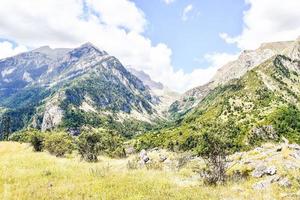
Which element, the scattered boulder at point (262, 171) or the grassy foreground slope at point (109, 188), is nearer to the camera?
the grassy foreground slope at point (109, 188)

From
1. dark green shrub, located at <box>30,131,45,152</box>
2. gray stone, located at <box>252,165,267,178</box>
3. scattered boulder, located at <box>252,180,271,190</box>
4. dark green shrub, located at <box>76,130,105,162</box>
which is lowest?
scattered boulder, located at <box>252,180,271,190</box>

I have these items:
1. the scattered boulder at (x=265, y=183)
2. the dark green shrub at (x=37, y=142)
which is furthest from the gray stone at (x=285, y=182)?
the dark green shrub at (x=37, y=142)

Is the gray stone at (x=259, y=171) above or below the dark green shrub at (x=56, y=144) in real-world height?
below

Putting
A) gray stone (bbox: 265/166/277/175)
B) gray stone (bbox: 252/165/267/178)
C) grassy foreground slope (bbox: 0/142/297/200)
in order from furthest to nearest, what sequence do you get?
gray stone (bbox: 252/165/267/178) → gray stone (bbox: 265/166/277/175) → grassy foreground slope (bbox: 0/142/297/200)

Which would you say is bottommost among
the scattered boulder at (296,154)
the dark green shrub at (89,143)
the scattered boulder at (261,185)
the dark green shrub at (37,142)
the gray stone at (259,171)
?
the scattered boulder at (261,185)

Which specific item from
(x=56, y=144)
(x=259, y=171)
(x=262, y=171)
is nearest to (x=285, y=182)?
(x=262, y=171)

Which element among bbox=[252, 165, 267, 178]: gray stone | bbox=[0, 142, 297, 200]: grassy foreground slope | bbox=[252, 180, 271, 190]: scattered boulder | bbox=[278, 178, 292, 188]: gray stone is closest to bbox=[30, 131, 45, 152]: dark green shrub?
bbox=[0, 142, 297, 200]: grassy foreground slope

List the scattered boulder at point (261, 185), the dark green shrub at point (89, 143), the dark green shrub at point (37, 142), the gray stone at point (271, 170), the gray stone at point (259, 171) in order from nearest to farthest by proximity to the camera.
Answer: the scattered boulder at point (261, 185)
the gray stone at point (271, 170)
the gray stone at point (259, 171)
the dark green shrub at point (89, 143)
the dark green shrub at point (37, 142)

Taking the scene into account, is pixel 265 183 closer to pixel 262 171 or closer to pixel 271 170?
pixel 271 170

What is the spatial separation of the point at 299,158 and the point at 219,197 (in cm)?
1402

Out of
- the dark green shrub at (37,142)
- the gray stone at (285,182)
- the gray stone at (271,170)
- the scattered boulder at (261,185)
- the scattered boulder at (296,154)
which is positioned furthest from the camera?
the dark green shrub at (37,142)

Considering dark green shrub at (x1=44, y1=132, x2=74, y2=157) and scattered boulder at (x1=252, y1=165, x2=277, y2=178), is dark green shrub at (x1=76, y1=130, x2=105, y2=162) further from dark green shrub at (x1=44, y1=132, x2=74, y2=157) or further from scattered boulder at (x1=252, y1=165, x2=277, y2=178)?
scattered boulder at (x1=252, y1=165, x2=277, y2=178)

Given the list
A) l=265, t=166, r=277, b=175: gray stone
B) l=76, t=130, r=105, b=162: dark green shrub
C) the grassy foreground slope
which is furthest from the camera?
l=76, t=130, r=105, b=162: dark green shrub

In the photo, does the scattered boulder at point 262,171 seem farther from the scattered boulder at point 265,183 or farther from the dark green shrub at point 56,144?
the dark green shrub at point 56,144
